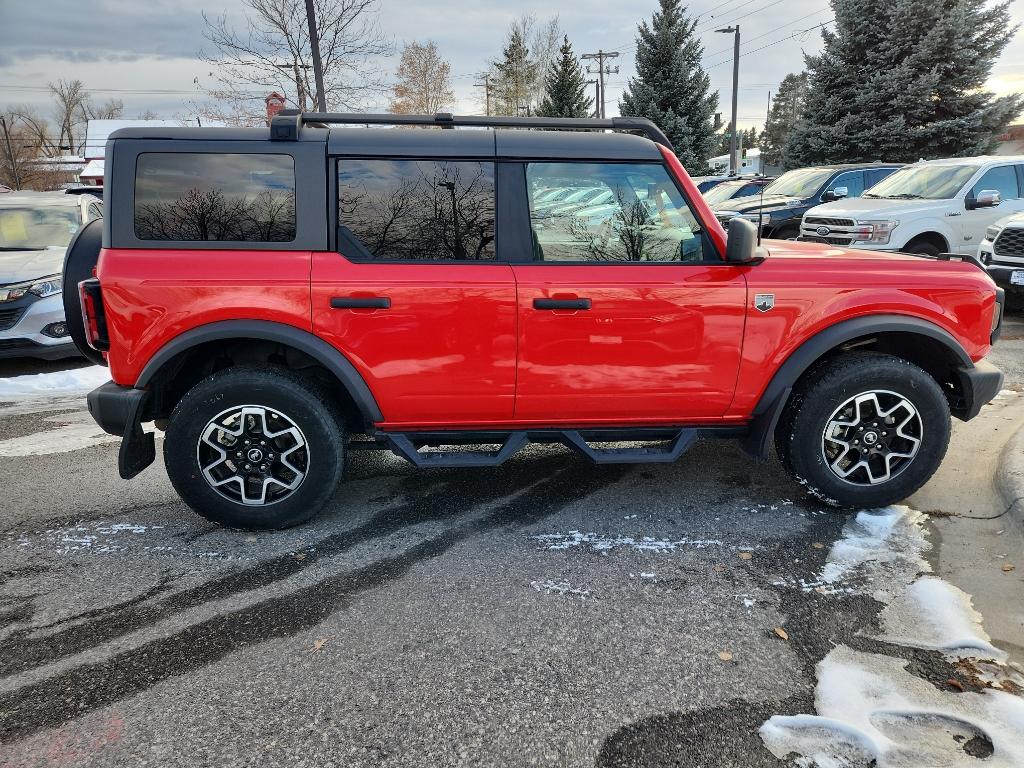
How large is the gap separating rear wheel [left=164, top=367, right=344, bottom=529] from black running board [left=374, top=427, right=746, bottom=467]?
29 cm

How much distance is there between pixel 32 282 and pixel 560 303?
6258mm

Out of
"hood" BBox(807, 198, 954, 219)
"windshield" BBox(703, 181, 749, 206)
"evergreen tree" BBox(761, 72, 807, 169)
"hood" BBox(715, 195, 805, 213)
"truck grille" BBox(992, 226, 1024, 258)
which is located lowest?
"truck grille" BBox(992, 226, 1024, 258)

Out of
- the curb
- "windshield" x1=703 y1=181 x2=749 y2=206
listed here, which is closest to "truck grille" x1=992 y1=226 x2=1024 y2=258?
the curb

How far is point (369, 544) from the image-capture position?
3461 millimetres

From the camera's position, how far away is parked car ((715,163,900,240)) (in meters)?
11.9

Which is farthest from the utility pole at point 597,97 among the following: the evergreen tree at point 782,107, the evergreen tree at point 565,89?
the evergreen tree at point 782,107

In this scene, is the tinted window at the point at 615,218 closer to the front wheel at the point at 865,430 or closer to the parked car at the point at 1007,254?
the front wheel at the point at 865,430

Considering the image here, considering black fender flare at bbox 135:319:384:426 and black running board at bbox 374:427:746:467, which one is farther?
black running board at bbox 374:427:746:467

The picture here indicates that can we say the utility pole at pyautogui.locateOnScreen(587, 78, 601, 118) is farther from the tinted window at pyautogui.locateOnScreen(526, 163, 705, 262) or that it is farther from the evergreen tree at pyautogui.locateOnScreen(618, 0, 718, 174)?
the tinted window at pyautogui.locateOnScreen(526, 163, 705, 262)

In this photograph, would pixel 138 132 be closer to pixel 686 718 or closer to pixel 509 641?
pixel 509 641

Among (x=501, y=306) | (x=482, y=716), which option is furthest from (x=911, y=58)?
(x=482, y=716)

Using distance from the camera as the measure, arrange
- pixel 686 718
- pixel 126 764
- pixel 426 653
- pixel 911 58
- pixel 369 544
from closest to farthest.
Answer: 1. pixel 126 764
2. pixel 686 718
3. pixel 426 653
4. pixel 369 544
5. pixel 911 58

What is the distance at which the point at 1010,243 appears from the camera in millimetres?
8297

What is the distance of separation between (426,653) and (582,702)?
62cm
